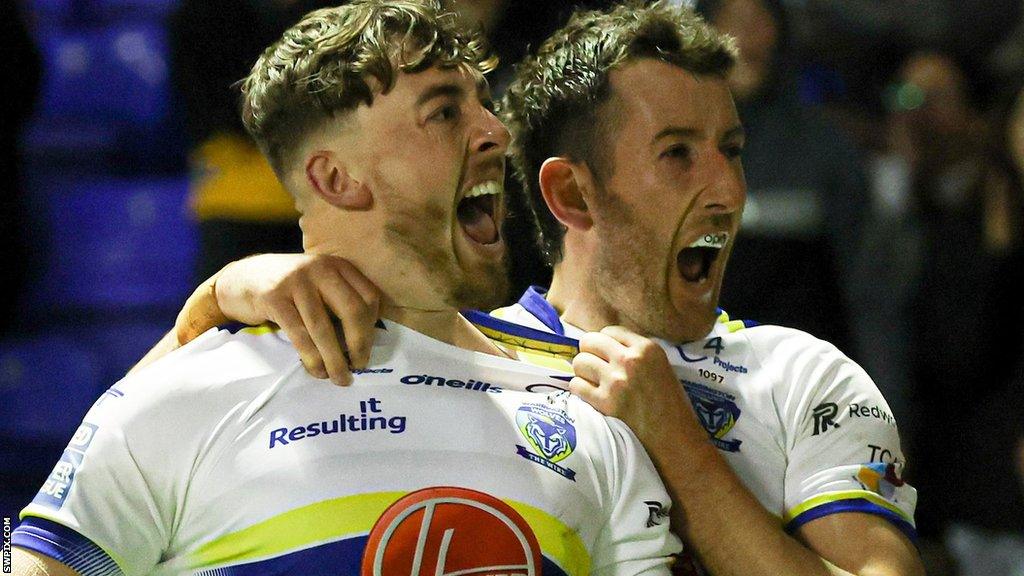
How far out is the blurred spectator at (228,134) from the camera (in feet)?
13.6

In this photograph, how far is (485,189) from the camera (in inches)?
95.0

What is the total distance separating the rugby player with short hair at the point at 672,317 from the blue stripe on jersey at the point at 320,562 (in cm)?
26

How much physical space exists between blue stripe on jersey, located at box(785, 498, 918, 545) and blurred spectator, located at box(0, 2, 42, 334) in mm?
3518

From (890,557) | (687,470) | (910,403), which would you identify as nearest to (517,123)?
(687,470)

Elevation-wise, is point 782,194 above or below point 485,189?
above

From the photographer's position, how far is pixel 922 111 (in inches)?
203

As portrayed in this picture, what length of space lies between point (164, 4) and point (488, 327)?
12.8ft

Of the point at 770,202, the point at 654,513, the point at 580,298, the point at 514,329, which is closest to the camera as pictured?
the point at 654,513

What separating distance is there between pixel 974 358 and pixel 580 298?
7.13 ft

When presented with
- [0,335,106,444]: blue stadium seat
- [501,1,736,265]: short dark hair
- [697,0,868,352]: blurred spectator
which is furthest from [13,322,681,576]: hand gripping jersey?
[0,335,106,444]: blue stadium seat

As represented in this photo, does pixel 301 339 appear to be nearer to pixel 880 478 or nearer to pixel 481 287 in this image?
pixel 481 287

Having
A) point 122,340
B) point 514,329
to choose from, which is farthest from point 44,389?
point 514,329

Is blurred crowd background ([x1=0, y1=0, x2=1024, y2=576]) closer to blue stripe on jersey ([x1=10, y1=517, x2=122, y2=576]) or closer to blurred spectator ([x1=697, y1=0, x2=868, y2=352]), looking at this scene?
blurred spectator ([x1=697, y1=0, x2=868, y2=352])

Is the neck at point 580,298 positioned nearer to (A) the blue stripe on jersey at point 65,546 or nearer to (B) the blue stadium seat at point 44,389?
(A) the blue stripe on jersey at point 65,546
